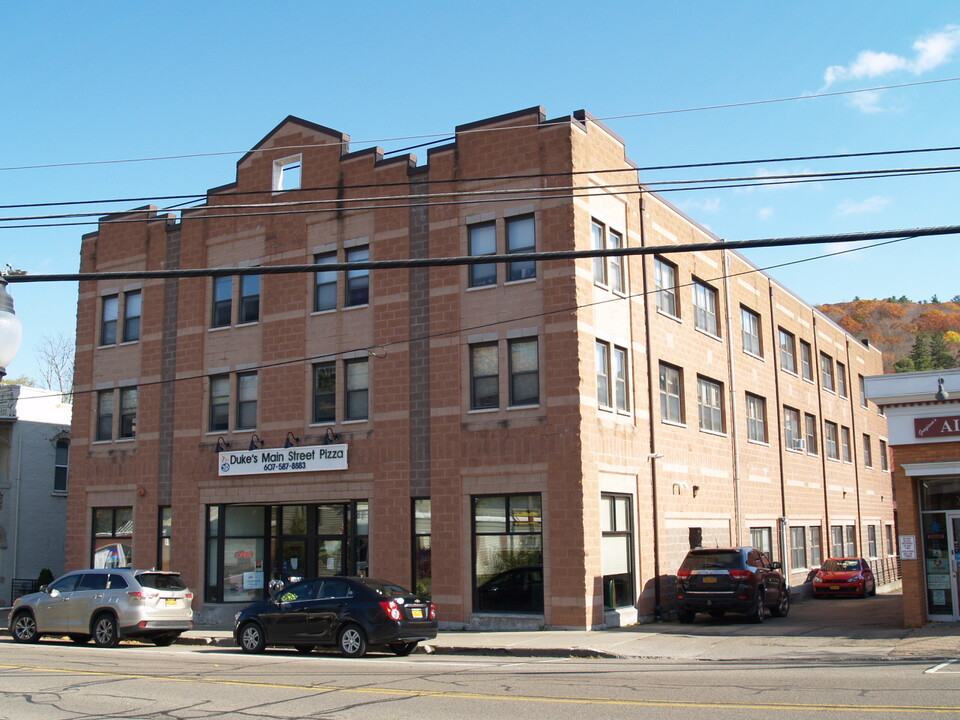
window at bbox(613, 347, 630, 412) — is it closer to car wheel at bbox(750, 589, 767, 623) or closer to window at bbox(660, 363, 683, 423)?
window at bbox(660, 363, 683, 423)

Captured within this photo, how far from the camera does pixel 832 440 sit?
133 feet

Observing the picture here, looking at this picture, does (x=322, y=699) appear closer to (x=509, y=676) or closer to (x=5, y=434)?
(x=509, y=676)

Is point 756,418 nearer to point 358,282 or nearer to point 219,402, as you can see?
point 358,282

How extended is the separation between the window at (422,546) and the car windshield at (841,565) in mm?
16661

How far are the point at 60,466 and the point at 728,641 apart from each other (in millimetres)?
26898

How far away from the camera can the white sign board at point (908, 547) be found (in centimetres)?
1972

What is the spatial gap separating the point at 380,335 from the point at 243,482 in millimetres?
A: 5753

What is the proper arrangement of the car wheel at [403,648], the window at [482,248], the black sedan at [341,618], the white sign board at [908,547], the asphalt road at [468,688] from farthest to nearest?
1. the window at [482,248]
2. the white sign board at [908,547]
3. the car wheel at [403,648]
4. the black sedan at [341,618]
5. the asphalt road at [468,688]

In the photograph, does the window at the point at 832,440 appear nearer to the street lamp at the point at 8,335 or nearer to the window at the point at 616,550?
the window at the point at 616,550

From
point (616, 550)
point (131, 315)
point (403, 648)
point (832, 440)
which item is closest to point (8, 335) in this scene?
point (403, 648)

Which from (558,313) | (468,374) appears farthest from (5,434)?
(558,313)

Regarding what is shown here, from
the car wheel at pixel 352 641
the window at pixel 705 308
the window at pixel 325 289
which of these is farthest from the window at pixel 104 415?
the window at pixel 705 308

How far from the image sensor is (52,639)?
22.5m

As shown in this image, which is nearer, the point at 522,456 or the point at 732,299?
the point at 522,456
